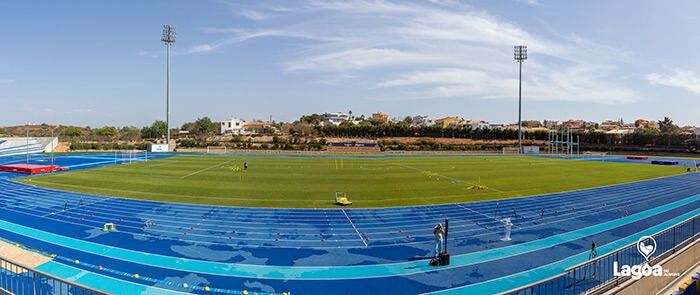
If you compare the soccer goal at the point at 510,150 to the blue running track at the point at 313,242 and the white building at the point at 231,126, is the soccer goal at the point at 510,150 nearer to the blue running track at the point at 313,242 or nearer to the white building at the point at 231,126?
the blue running track at the point at 313,242

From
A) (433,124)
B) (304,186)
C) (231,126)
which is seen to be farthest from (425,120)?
(304,186)

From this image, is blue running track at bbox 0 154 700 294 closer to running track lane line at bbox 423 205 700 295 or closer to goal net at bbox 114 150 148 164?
running track lane line at bbox 423 205 700 295

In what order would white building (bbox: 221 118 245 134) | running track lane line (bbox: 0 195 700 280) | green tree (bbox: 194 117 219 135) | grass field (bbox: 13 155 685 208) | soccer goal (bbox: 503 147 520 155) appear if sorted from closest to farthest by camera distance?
running track lane line (bbox: 0 195 700 280)
grass field (bbox: 13 155 685 208)
soccer goal (bbox: 503 147 520 155)
green tree (bbox: 194 117 219 135)
white building (bbox: 221 118 245 134)

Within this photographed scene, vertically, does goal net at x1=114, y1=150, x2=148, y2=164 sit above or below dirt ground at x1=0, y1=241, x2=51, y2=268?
above

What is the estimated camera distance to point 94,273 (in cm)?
1064

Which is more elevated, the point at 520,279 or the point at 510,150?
the point at 510,150

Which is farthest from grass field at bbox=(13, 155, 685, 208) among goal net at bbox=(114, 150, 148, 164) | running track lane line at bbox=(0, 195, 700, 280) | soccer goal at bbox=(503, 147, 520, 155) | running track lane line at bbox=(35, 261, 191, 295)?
soccer goal at bbox=(503, 147, 520, 155)

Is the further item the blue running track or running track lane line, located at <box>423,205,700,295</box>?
the blue running track

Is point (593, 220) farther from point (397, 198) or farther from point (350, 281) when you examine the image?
point (350, 281)

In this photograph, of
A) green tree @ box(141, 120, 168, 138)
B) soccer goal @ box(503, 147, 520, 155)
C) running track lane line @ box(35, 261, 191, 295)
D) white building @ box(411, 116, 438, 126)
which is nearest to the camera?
running track lane line @ box(35, 261, 191, 295)

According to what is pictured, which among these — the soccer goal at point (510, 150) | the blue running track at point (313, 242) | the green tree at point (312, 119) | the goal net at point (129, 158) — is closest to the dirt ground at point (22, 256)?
the blue running track at point (313, 242)

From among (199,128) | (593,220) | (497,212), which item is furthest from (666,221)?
(199,128)

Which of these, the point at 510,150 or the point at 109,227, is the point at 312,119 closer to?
the point at 510,150

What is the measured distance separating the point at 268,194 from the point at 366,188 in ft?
25.2
